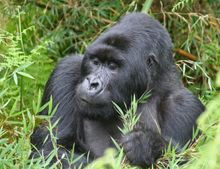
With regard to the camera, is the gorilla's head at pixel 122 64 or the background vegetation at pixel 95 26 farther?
the background vegetation at pixel 95 26

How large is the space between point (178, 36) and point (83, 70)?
1.91 m

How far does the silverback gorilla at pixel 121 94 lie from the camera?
3705 mm

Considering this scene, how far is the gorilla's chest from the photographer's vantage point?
4.04 meters

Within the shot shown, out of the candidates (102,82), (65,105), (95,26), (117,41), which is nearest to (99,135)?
(65,105)

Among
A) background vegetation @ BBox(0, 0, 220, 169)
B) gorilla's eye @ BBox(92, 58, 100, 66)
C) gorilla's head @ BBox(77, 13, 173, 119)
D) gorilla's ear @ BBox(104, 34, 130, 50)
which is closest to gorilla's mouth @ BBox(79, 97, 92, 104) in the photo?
gorilla's head @ BBox(77, 13, 173, 119)

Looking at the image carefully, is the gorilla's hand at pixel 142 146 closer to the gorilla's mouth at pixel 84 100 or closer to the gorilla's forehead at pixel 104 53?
the gorilla's mouth at pixel 84 100

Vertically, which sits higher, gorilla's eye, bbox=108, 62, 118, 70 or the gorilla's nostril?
gorilla's eye, bbox=108, 62, 118, 70

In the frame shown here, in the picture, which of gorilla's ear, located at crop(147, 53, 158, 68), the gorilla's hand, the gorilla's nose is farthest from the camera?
gorilla's ear, located at crop(147, 53, 158, 68)

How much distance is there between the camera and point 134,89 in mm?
3934

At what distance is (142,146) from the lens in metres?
3.61

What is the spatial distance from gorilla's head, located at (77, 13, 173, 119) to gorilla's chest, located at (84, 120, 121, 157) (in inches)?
7.9

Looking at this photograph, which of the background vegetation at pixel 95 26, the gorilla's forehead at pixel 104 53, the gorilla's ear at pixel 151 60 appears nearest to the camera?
the gorilla's forehead at pixel 104 53

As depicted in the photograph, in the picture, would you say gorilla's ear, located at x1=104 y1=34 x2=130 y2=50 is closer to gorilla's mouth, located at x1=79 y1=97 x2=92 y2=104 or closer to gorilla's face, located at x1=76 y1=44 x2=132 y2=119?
gorilla's face, located at x1=76 y1=44 x2=132 y2=119

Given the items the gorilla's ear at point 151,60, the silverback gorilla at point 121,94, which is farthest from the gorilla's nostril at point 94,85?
the gorilla's ear at point 151,60
